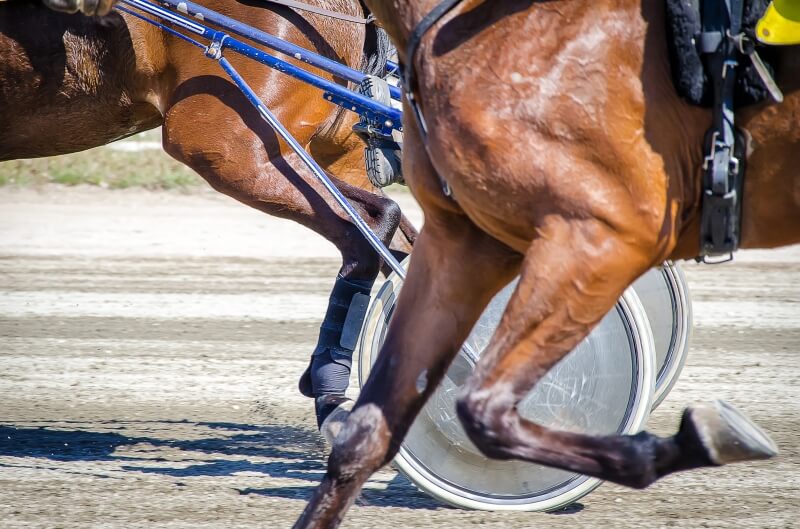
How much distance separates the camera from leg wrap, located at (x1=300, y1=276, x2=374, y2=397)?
4.04m

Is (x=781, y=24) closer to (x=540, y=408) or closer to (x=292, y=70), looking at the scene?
(x=540, y=408)

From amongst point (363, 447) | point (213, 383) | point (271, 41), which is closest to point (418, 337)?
point (363, 447)

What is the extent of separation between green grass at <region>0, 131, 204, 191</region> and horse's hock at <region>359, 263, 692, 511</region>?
777 cm

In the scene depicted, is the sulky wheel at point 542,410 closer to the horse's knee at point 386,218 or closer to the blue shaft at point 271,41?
the horse's knee at point 386,218

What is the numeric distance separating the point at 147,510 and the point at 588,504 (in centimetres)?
147

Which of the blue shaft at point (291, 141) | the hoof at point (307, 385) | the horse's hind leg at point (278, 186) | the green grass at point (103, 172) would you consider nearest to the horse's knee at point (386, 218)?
the horse's hind leg at point (278, 186)

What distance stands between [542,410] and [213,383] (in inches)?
83.3

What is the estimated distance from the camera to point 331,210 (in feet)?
13.4

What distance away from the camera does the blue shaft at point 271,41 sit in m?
Answer: 3.95

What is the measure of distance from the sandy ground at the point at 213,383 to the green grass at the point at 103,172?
1508 mm

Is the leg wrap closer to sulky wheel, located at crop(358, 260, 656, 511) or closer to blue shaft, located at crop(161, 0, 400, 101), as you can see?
sulky wheel, located at crop(358, 260, 656, 511)

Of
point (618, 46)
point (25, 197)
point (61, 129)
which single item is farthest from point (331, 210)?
point (25, 197)

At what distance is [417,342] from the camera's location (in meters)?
2.79

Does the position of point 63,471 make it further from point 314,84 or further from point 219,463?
point 314,84
